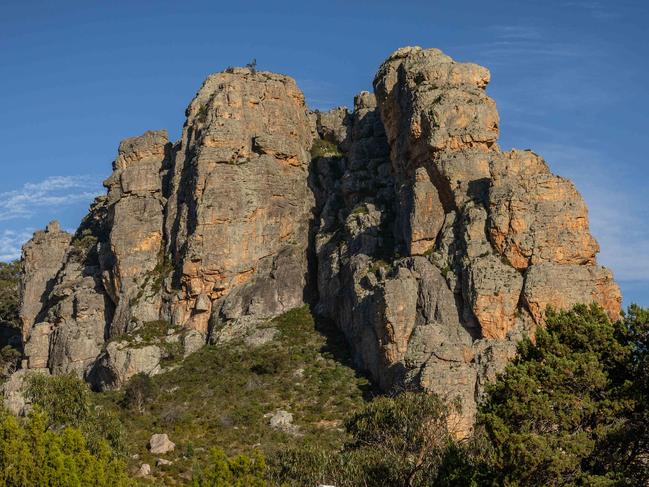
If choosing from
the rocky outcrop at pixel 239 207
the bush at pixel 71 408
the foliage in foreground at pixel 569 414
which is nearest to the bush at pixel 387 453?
the foliage in foreground at pixel 569 414

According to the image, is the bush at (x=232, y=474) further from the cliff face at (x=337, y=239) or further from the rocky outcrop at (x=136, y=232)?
the rocky outcrop at (x=136, y=232)

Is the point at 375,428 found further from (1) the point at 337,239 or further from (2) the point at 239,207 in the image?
(2) the point at 239,207

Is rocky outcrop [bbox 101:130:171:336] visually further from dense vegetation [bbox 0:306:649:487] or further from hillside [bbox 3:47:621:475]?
dense vegetation [bbox 0:306:649:487]

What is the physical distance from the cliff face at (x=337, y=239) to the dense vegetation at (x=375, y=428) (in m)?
7.87

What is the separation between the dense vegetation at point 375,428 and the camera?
4209 centimetres

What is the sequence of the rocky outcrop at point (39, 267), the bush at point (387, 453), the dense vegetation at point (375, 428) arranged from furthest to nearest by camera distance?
the rocky outcrop at point (39, 267)
the bush at point (387, 453)
the dense vegetation at point (375, 428)

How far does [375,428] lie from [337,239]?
116 feet

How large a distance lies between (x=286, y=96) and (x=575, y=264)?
41599 mm

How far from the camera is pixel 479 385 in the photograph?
68312 millimetres

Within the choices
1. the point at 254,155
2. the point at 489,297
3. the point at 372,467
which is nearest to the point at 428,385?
the point at 489,297

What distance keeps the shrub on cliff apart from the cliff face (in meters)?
21.5

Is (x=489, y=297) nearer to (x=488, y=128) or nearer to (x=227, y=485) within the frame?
(x=488, y=128)

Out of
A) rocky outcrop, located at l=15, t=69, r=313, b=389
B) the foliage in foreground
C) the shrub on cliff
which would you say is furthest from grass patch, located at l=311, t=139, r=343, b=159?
the shrub on cliff

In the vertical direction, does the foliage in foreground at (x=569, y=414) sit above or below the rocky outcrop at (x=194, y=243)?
below
